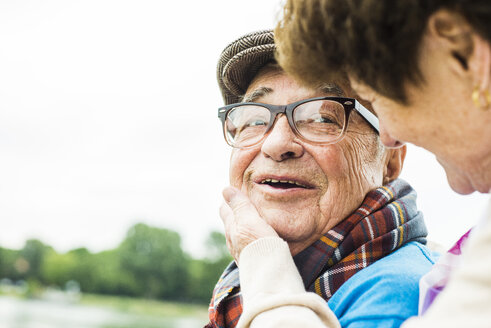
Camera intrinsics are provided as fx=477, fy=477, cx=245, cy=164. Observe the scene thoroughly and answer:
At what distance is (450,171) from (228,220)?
1.01 metres

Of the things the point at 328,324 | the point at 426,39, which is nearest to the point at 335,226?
the point at 328,324

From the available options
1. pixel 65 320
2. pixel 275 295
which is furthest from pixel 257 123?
pixel 65 320

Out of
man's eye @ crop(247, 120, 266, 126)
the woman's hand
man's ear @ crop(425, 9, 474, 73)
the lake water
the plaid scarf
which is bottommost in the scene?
the lake water

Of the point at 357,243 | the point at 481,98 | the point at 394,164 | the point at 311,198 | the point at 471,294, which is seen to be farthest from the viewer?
the point at 394,164

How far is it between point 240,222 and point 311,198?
384 mm

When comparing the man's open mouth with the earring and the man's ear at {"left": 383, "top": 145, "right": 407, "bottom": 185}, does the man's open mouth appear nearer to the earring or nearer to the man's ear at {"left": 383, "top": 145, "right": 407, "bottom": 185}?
the man's ear at {"left": 383, "top": 145, "right": 407, "bottom": 185}

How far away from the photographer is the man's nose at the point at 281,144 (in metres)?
2.18

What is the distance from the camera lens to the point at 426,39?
1.08 metres

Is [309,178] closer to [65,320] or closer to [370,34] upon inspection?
[370,34]

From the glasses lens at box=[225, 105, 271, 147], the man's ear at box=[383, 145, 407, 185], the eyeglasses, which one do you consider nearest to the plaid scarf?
the man's ear at box=[383, 145, 407, 185]

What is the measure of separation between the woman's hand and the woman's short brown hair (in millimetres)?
764

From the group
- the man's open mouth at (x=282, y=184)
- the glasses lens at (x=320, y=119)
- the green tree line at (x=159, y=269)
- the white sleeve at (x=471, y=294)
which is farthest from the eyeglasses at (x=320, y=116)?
the green tree line at (x=159, y=269)

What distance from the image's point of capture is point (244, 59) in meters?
2.45

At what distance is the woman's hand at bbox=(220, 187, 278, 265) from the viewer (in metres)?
1.86
